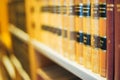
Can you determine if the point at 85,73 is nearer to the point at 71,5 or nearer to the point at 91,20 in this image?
the point at 91,20

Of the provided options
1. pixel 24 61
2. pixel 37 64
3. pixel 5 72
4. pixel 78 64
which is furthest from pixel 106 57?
pixel 5 72

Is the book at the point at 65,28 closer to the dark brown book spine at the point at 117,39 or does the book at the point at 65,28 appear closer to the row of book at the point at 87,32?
the row of book at the point at 87,32

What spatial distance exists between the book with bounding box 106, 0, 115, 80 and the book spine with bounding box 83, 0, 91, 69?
0.11 metres

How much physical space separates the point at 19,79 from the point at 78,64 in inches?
41.2

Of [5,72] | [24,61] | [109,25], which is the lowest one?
[5,72]

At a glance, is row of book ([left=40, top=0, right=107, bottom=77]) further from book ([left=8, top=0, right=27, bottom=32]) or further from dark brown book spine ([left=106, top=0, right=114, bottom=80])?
book ([left=8, top=0, right=27, bottom=32])

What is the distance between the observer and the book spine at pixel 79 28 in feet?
2.33

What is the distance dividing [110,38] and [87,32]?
0.13 m

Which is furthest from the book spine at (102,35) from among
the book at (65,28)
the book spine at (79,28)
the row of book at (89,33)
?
the book at (65,28)

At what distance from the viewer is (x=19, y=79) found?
167 centimetres

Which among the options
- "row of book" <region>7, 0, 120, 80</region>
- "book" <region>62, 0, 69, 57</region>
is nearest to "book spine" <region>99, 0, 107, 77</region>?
"row of book" <region>7, 0, 120, 80</region>

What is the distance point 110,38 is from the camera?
1.84 feet

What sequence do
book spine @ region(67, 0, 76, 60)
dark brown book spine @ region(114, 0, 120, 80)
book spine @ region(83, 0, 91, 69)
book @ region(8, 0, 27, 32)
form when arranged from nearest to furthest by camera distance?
dark brown book spine @ region(114, 0, 120, 80), book spine @ region(83, 0, 91, 69), book spine @ region(67, 0, 76, 60), book @ region(8, 0, 27, 32)

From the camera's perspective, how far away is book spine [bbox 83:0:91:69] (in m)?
0.66
